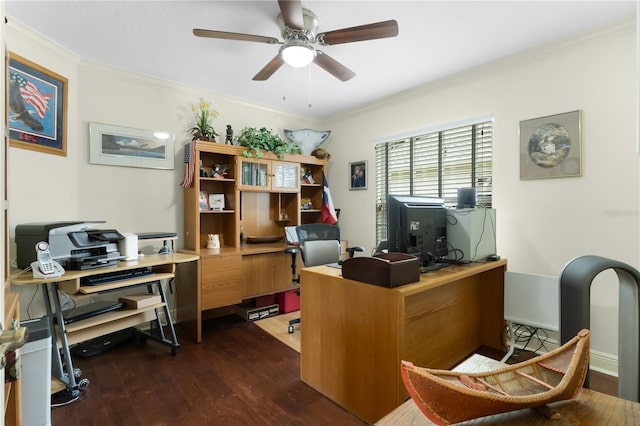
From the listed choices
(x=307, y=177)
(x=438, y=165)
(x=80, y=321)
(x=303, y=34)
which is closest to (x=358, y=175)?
(x=307, y=177)

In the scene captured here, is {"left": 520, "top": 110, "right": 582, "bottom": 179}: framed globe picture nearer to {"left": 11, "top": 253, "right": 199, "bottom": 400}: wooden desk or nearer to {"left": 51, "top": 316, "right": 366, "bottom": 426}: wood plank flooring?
{"left": 51, "top": 316, "right": 366, "bottom": 426}: wood plank flooring

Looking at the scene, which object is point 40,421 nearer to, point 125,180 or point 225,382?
point 225,382

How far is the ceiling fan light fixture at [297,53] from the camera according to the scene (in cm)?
203

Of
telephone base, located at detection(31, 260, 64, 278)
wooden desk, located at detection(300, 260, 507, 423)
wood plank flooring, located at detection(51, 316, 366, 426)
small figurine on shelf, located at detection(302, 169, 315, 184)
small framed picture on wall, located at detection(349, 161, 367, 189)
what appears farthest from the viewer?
small figurine on shelf, located at detection(302, 169, 315, 184)

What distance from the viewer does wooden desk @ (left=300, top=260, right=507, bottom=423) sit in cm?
157

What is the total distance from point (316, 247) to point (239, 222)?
3.60 feet

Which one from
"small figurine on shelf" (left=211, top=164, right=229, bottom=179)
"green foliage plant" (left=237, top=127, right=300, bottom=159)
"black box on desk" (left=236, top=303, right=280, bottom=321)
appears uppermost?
"green foliage plant" (left=237, top=127, right=300, bottom=159)

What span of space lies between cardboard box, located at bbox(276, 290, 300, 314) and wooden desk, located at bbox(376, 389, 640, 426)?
3033 millimetres

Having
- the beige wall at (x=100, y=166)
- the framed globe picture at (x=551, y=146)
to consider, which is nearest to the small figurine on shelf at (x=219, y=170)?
the beige wall at (x=100, y=166)

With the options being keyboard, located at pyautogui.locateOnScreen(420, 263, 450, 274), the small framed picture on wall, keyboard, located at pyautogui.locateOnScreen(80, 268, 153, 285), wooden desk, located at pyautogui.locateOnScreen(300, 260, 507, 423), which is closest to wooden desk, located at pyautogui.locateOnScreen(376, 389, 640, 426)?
wooden desk, located at pyautogui.locateOnScreen(300, 260, 507, 423)

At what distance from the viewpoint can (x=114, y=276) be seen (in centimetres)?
232

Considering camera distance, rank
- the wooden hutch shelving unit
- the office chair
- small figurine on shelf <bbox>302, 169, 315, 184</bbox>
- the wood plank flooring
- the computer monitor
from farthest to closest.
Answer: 1. small figurine on shelf <bbox>302, 169, 315, 184</bbox>
2. the wooden hutch shelving unit
3. the office chair
4. the computer monitor
5. the wood plank flooring

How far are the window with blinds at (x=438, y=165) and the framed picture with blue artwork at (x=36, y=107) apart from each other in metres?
3.21

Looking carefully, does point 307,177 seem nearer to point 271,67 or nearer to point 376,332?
point 271,67
